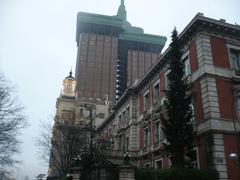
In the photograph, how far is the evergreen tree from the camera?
1920 cm

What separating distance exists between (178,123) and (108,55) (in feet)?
339

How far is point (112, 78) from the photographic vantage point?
11869 centimetres

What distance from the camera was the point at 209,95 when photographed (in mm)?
20531

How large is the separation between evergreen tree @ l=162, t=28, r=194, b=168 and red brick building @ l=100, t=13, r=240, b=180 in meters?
1.22

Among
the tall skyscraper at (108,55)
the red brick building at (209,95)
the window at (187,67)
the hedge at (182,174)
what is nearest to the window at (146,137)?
the red brick building at (209,95)

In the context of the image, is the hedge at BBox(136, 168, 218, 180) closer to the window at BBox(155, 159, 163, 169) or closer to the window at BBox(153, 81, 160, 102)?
the window at BBox(155, 159, 163, 169)

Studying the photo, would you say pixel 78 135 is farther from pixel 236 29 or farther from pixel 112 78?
pixel 112 78

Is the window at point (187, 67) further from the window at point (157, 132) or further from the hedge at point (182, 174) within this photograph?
the hedge at point (182, 174)

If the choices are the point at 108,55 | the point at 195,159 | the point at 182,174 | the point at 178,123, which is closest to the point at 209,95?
the point at 178,123

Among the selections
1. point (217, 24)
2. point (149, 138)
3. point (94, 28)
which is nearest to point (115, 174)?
point (149, 138)

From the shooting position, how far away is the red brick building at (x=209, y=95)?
19406 mm

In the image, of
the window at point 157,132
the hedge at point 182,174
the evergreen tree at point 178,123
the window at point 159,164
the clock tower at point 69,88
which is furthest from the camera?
the clock tower at point 69,88

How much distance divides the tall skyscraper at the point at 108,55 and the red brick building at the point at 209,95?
3110 inches

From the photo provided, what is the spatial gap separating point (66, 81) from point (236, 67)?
51.0m
